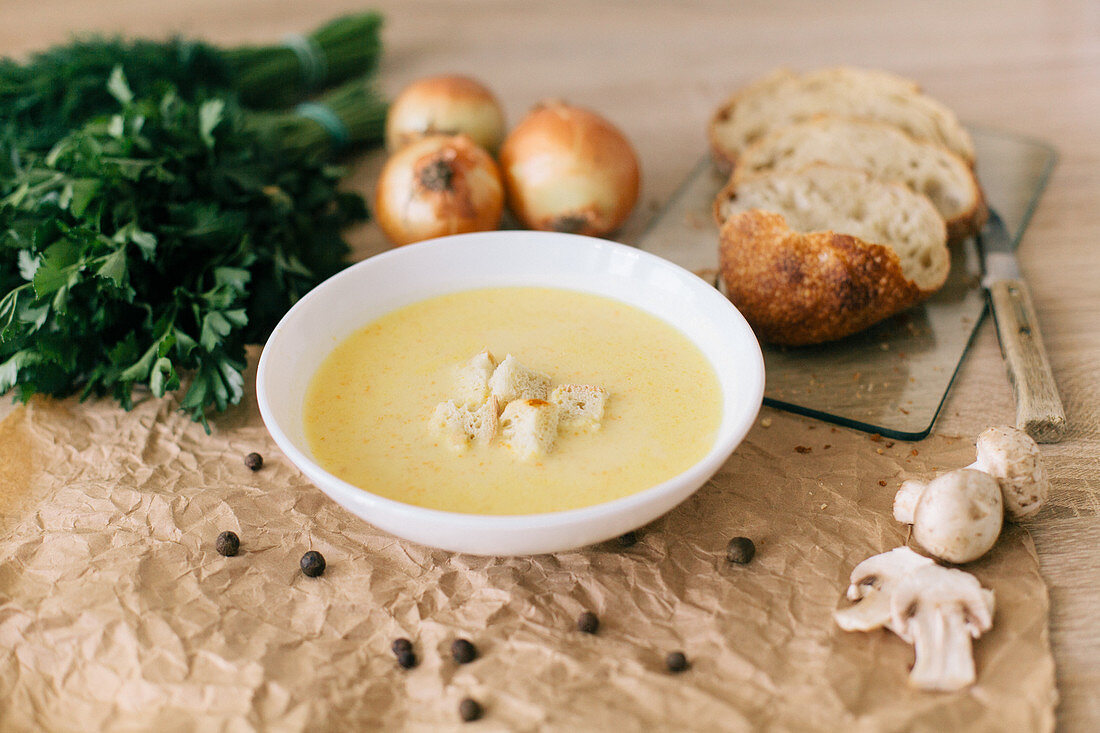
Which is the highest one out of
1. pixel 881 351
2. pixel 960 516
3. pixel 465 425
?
pixel 465 425

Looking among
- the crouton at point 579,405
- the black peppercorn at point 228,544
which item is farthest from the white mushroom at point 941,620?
the black peppercorn at point 228,544

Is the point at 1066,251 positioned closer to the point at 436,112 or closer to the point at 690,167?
the point at 690,167

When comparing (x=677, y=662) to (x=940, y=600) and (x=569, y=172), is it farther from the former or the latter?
(x=569, y=172)

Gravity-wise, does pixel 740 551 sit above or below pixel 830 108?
below

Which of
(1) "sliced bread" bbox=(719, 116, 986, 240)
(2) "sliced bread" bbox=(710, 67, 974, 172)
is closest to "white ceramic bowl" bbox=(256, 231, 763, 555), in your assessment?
(1) "sliced bread" bbox=(719, 116, 986, 240)

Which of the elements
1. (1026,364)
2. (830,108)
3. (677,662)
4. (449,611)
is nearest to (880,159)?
(830,108)

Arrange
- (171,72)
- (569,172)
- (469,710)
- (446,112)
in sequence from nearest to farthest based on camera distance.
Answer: (469,710) < (569,172) < (446,112) < (171,72)

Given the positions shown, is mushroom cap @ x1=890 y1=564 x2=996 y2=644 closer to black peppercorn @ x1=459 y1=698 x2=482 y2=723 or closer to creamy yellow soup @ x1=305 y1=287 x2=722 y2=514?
creamy yellow soup @ x1=305 y1=287 x2=722 y2=514
